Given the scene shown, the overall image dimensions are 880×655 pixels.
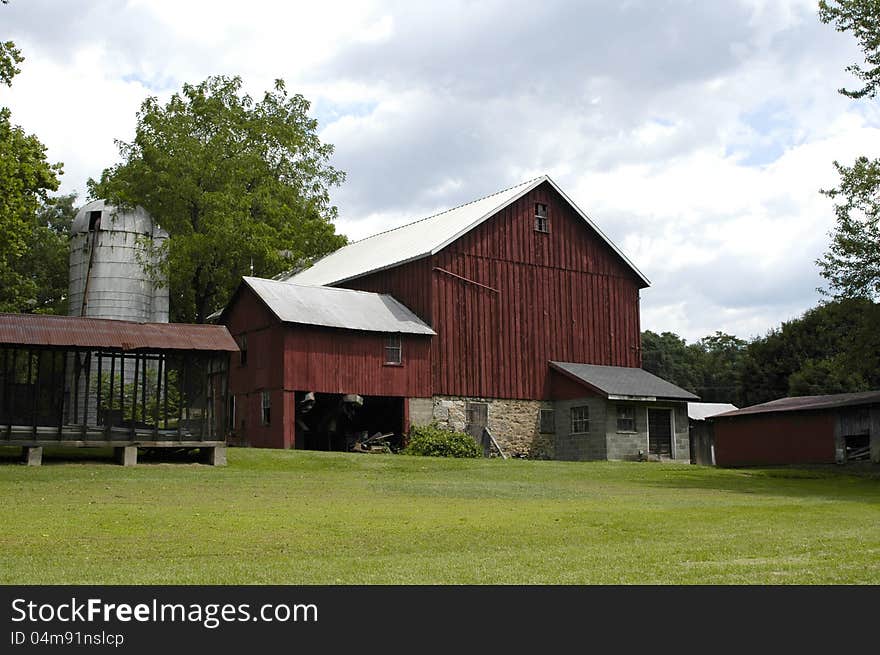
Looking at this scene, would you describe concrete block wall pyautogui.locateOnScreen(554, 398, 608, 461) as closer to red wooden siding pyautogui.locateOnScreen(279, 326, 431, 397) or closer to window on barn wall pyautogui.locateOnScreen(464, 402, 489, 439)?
window on barn wall pyautogui.locateOnScreen(464, 402, 489, 439)

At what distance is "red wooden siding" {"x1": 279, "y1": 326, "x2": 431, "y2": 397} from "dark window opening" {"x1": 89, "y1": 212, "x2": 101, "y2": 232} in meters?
15.6

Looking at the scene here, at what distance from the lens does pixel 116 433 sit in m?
30.0

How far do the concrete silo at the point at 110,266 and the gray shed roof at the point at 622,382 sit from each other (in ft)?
63.7

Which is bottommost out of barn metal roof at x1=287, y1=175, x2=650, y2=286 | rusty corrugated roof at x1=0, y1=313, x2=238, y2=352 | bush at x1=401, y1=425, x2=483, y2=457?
bush at x1=401, y1=425, x2=483, y2=457

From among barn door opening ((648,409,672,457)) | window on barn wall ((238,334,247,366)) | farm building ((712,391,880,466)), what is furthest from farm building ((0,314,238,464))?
farm building ((712,391,880,466))

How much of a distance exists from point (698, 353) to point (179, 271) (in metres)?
77.6

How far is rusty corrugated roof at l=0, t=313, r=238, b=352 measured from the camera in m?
29.3

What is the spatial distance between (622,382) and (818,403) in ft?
25.0

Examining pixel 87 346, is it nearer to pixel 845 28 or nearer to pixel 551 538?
pixel 551 538

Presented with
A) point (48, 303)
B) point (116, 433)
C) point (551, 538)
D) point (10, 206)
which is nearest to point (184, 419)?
point (116, 433)

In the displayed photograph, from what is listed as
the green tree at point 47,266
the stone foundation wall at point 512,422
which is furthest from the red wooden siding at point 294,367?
the green tree at point 47,266

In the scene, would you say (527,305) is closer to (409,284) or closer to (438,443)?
(409,284)

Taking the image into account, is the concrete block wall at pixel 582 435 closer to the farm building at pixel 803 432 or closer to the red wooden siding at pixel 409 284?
the red wooden siding at pixel 409 284

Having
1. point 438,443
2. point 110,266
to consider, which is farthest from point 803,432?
point 110,266
